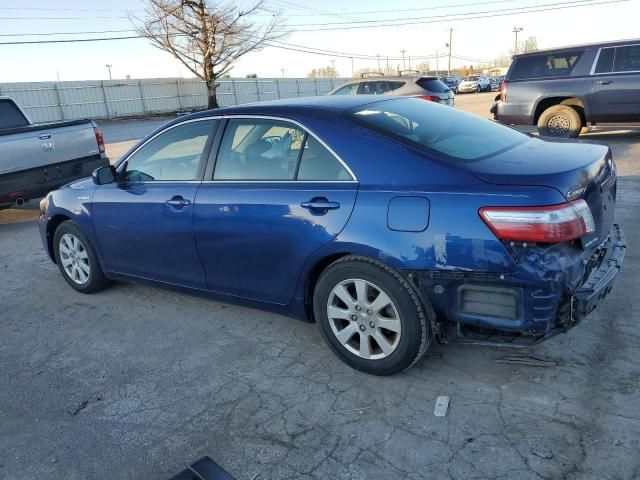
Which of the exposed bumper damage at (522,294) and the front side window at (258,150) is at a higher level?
the front side window at (258,150)

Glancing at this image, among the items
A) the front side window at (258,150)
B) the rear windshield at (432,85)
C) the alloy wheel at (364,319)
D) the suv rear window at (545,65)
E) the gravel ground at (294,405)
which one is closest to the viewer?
the gravel ground at (294,405)

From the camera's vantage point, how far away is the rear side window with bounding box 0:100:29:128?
9.40 metres

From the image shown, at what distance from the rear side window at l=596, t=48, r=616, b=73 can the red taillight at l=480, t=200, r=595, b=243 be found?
8.98 meters

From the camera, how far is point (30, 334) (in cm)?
427

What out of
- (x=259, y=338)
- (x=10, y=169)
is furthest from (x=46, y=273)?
(x=259, y=338)

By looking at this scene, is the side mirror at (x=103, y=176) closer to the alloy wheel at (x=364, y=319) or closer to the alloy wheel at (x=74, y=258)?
the alloy wheel at (x=74, y=258)

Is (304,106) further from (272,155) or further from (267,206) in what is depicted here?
(267,206)

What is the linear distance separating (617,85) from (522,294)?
9.15m

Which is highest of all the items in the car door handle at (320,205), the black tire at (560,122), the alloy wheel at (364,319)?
the car door handle at (320,205)

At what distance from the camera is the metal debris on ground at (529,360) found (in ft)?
10.5

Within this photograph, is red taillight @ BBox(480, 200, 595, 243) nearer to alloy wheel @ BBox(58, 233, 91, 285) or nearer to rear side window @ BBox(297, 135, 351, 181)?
rear side window @ BBox(297, 135, 351, 181)

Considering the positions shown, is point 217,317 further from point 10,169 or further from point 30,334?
point 10,169

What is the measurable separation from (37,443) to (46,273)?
3.31 meters

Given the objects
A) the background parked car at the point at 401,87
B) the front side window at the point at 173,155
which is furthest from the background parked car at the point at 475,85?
the front side window at the point at 173,155
